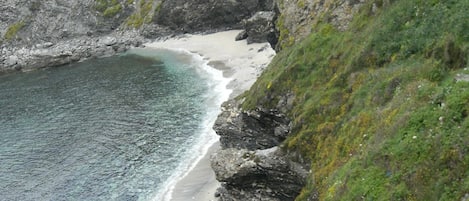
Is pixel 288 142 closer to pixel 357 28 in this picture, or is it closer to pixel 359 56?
pixel 359 56

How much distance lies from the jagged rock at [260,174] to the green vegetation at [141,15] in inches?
3991

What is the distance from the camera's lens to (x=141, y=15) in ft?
431

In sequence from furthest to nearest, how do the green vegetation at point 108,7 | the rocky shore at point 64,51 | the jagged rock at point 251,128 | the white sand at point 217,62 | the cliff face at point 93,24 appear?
the green vegetation at point 108,7
the cliff face at point 93,24
the rocky shore at point 64,51
the white sand at point 217,62
the jagged rock at point 251,128

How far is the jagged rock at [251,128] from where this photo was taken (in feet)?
118

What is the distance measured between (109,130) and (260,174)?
34.7m

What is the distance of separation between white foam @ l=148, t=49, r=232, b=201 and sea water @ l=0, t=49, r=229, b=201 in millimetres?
139

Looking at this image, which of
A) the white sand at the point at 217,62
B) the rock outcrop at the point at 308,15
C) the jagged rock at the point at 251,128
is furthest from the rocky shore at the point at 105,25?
the jagged rock at the point at 251,128

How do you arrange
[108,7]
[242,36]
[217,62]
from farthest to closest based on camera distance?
[108,7] < [242,36] < [217,62]

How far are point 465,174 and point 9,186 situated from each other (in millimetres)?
44692

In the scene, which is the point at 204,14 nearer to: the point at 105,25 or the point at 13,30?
the point at 105,25

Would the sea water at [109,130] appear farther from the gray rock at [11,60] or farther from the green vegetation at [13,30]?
the green vegetation at [13,30]

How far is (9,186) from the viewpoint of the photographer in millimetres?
48188

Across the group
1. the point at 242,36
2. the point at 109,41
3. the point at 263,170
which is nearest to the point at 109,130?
the point at 263,170

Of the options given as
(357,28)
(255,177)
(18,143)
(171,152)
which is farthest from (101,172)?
(357,28)
